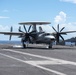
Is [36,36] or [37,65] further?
[36,36]

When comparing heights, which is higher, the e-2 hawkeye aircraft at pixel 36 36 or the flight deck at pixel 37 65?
the e-2 hawkeye aircraft at pixel 36 36

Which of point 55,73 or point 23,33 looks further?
point 23,33

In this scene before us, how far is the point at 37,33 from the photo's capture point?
194 feet

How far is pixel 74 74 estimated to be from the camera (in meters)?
14.6

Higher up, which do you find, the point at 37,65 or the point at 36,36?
the point at 36,36

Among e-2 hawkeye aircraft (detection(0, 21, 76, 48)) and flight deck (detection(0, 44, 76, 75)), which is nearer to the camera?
flight deck (detection(0, 44, 76, 75))

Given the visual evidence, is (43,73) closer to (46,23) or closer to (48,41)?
(48,41)

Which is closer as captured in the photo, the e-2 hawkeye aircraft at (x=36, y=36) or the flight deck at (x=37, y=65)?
the flight deck at (x=37, y=65)

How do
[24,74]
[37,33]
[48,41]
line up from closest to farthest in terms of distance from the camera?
1. [24,74]
2. [48,41]
3. [37,33]

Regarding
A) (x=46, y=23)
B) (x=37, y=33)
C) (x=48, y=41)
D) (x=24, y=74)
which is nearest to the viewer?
(x=24, y=74)

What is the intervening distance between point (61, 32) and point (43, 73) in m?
45.6

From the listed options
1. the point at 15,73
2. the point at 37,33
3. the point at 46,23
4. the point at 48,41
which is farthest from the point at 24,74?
the point at 46,23

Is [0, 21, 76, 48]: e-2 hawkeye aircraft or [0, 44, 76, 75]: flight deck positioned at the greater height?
[0, 21, 76, 48]: e-2 hawkeye aircraft

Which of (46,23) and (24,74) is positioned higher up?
(46,23)
